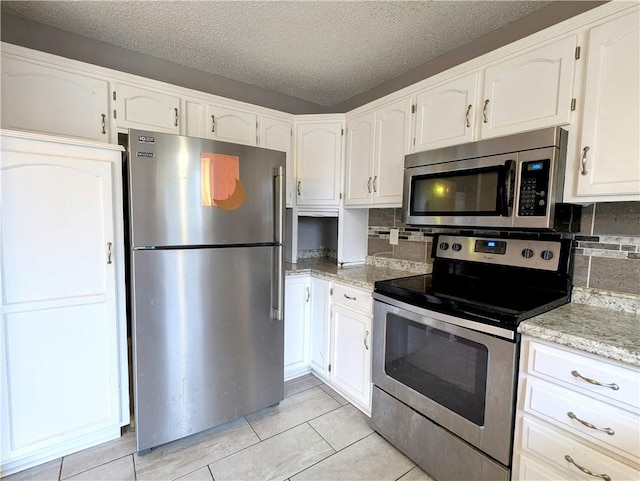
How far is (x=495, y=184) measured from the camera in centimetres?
149

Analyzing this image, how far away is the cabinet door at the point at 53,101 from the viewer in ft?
5.47

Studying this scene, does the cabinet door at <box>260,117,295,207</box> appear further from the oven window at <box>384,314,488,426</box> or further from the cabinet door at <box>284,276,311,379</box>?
the oven window at <box>384,314,488,426</box>

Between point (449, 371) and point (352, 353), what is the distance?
29.0 inches

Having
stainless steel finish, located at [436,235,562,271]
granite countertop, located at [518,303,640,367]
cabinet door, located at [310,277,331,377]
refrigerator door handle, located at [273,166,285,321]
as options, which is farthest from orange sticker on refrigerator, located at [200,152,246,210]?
granite countertop, located at [518,303,640,367]

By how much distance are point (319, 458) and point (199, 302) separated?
3.54 feet

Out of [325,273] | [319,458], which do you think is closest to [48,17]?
[325,273]

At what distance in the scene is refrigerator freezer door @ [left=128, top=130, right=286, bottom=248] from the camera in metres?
1.53

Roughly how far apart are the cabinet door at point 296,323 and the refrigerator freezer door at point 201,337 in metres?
0.34

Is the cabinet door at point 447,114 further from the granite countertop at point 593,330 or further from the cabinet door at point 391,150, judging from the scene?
the granite countertop at point 593,330

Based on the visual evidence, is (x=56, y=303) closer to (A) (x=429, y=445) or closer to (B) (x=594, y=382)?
(A) (x=429, y=445)

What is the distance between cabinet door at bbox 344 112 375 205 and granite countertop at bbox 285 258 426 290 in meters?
0.53

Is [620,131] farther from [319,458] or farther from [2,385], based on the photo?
[2,385]

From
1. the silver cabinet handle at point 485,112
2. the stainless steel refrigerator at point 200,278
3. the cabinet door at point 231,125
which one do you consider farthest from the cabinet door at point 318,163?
the silver cabinet handle at point 485,112

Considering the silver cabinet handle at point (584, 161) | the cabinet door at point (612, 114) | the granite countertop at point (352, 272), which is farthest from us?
the granite countertop at point (352, 272)
